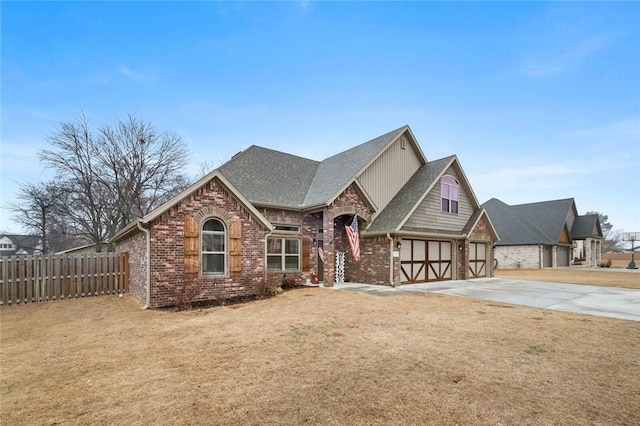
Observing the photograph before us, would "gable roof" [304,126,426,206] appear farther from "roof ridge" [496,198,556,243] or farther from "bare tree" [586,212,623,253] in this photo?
"bare tree" [586,212,623,253]

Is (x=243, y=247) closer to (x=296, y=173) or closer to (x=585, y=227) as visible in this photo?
(x=296, y=173)

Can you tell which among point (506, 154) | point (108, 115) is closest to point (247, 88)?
point (108, 115)

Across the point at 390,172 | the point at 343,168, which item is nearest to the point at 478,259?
the point at 390,172

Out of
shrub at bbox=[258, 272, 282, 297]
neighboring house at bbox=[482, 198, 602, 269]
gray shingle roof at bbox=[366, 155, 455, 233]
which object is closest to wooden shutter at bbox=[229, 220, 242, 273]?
shrub at bbox=[258, 272, 282, 297]

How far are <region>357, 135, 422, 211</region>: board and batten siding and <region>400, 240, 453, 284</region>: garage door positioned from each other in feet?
9.12

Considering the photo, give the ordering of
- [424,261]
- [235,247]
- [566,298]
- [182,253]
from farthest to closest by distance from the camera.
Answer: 1. [424,261]
2. [566,298]
3. [235,247]
4. [182,253]

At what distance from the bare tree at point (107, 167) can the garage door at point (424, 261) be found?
1789 cm

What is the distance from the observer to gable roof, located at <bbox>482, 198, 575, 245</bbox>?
3206 cm

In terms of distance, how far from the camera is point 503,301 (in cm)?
1145

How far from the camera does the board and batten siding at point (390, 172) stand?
672 inches

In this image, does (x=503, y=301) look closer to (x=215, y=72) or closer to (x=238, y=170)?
(x=238, y=170)

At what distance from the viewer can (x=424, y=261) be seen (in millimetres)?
17453

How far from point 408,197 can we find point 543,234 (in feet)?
77.9

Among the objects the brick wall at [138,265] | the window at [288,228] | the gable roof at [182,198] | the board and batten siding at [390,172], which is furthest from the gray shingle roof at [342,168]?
the brick wall at [138,265]
